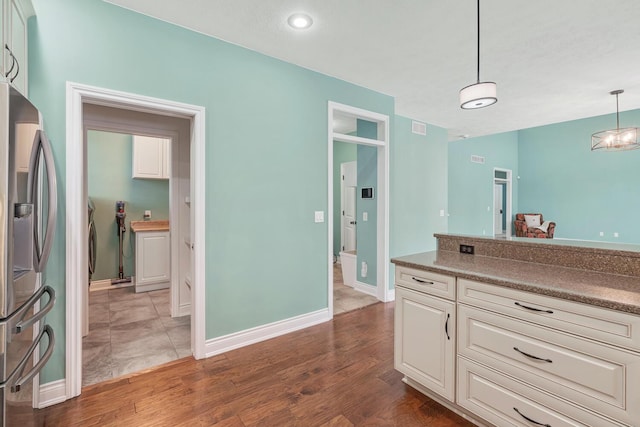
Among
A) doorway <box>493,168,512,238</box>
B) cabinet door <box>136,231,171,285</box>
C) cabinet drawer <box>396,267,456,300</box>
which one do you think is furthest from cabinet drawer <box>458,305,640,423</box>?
doorway <box>493,168,512,238</box>

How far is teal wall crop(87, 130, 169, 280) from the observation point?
4559 millimetres

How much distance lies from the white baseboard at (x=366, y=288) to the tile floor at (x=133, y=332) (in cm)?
9

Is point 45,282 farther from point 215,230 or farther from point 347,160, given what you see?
point 347,160

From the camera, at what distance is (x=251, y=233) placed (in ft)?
9.32

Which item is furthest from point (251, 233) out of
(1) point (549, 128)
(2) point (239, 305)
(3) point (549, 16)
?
(1) point (549, 128)

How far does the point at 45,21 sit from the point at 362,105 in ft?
9.46

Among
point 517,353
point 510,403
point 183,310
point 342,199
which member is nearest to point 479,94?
point 517,353

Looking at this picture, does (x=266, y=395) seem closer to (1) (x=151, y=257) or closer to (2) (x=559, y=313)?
(2) (x=559, y=313)

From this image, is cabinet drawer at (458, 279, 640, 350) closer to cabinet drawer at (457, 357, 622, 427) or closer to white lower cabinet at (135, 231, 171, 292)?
cabinet drawer at (457, 357, 622, 427)

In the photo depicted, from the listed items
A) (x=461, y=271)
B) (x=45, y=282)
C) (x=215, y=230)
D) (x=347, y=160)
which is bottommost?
(x=45, y=282)

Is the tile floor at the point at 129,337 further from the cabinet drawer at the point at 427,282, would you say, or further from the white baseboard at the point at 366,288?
the white baseboard at the point at 366,288

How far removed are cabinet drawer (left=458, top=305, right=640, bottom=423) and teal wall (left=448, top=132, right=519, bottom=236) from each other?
19.3 feet

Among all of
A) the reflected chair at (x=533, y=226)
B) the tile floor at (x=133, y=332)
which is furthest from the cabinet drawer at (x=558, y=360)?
the reflected chair at (x=533, y=226)

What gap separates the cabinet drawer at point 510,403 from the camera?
1.38 meters
